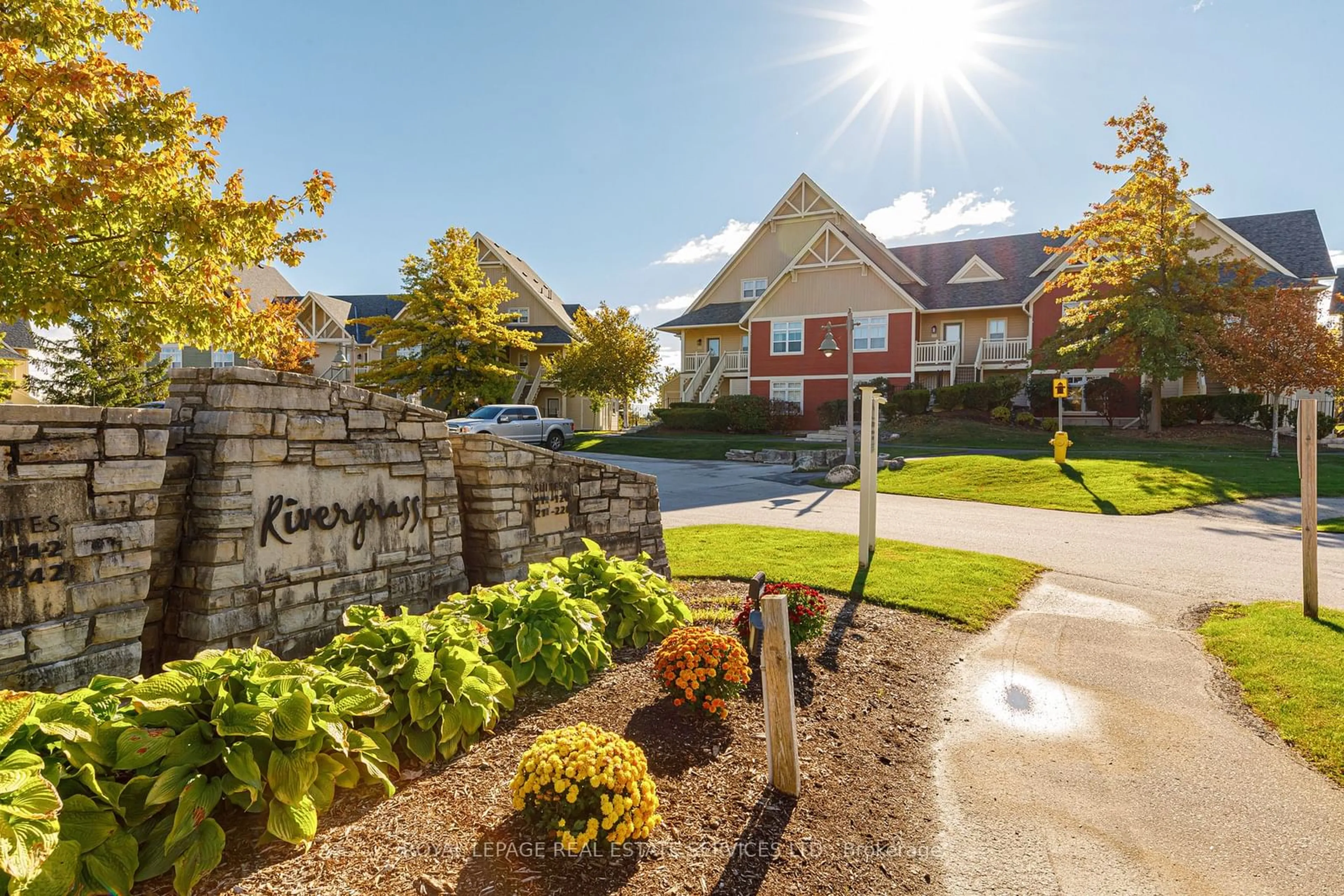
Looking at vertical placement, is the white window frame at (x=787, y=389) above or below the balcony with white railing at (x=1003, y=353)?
below

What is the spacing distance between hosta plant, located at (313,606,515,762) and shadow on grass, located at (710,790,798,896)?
5.04 feet

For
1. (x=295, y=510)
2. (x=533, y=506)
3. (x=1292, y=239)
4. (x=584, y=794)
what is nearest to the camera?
(x=584, y=794)

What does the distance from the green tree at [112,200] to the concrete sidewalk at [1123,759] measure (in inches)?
360

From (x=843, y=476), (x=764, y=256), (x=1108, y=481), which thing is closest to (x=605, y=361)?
(x=764, y=256)

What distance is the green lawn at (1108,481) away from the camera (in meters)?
14.9

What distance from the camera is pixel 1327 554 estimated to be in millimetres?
9898

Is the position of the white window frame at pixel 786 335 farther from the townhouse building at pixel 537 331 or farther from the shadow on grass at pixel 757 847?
the shadow on grass at pixel 757 847

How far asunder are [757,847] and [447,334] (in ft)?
99.9

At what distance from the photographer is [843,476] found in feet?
61.9

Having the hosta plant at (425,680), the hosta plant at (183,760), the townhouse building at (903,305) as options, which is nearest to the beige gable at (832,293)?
the townhouse building at (903,305)

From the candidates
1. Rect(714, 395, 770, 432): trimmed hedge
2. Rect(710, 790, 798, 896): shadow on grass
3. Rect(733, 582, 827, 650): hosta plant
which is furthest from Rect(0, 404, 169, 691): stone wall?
Rect(714, 395, 770, 432): trimmed hedge

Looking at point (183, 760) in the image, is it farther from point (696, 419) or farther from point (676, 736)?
point (696, 419)

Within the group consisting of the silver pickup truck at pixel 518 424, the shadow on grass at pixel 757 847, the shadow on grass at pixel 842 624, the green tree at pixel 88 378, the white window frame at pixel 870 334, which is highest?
the white window frame at pixel 870 334

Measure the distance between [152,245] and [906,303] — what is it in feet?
96.6
